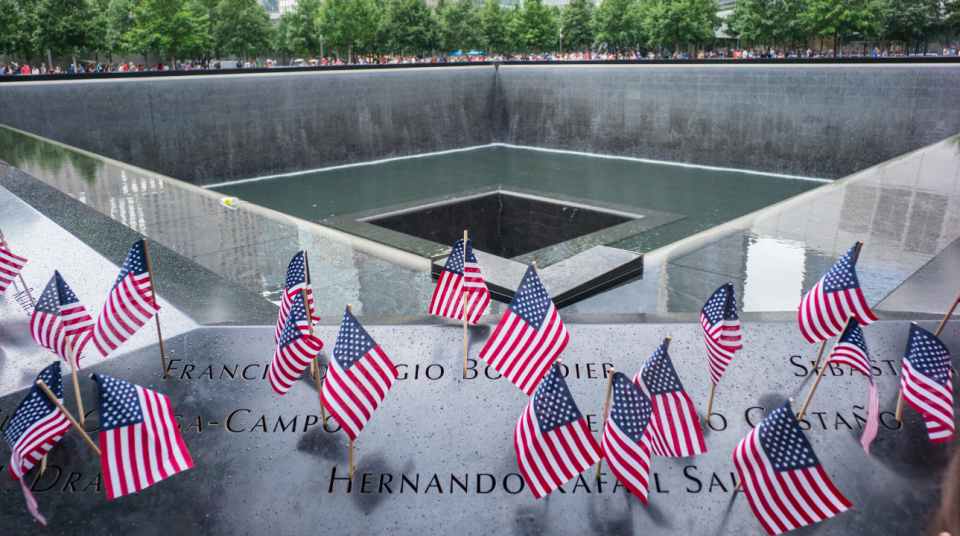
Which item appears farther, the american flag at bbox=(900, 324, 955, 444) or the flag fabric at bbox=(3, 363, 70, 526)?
the american flag at bbox=(900, 324, 955, 444)

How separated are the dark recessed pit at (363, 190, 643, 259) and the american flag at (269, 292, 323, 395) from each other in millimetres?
7203

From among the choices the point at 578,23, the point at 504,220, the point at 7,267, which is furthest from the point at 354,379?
the point at 578,23

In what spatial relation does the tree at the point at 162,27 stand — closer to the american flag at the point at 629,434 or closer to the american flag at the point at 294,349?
the american flag at the point at 294,349

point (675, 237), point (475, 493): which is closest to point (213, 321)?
point (475, 493)

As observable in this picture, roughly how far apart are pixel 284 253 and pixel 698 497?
4686 mm

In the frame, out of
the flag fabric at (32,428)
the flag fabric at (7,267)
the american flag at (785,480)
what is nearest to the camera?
the american flag at (785,480)

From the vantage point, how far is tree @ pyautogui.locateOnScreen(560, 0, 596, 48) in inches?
2005

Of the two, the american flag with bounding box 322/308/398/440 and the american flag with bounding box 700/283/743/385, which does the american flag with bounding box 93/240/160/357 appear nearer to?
the american flag with bounding box 322/308/398/440

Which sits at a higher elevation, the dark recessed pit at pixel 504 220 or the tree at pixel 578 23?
the tree at pixel 578 23

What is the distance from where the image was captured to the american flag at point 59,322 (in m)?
3.11

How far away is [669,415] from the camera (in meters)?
2.76

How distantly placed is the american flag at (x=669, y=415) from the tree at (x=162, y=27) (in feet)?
123

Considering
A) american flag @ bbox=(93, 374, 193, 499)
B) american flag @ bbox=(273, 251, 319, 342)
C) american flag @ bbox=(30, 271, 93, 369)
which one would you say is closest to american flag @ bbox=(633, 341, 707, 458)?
american flag @ bbox=(273, 251, 319, 342)

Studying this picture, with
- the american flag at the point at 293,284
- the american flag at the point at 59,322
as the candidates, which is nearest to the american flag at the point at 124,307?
the american flag at the point at 59,322
